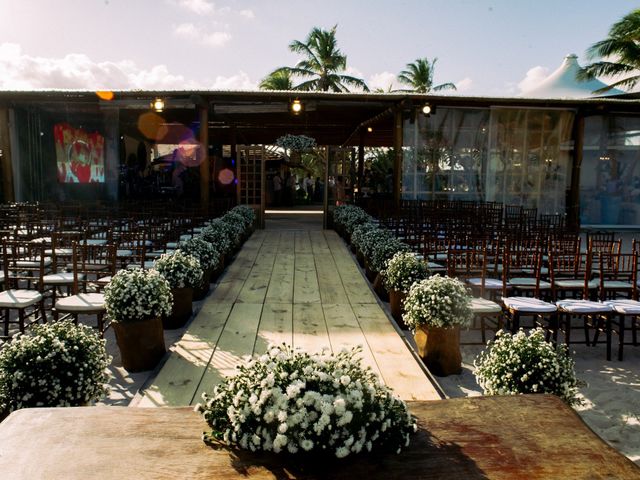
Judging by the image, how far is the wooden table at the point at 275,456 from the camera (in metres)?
1.83

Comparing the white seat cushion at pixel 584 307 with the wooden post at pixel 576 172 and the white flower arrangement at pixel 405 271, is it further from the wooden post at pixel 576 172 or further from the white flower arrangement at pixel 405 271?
the wooden post at pixel 576 172

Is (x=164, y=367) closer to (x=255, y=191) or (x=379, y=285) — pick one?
(x=379, y=285)

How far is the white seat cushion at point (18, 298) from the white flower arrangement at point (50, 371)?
69.8 inches

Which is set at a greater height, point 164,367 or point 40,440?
point 40,440

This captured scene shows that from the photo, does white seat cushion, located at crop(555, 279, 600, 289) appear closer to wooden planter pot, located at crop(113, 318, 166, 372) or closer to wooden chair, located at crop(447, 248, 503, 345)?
wooden chair, located at crop(447, 248, 503, 345)

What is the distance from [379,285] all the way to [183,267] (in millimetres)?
2549

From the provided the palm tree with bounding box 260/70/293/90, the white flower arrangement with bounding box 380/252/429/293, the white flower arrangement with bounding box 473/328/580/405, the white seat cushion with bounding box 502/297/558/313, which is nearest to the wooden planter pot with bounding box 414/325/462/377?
the white seat cushion with bounding box 502/297/558/313

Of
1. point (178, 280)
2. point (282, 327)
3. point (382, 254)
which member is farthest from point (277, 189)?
→ point (282, 327)

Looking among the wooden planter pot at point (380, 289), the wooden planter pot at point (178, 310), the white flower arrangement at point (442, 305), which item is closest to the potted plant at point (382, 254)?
the wooden planter pot at point (380, 289)

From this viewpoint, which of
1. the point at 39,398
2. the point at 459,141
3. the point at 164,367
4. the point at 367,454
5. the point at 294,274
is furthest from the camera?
the point at 459,141

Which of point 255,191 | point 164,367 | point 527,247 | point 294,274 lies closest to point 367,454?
point 164,367

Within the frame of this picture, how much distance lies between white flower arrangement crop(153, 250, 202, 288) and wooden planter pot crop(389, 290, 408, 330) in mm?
2084

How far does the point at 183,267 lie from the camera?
17.9 feet

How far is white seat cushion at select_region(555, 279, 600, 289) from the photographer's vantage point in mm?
5659
